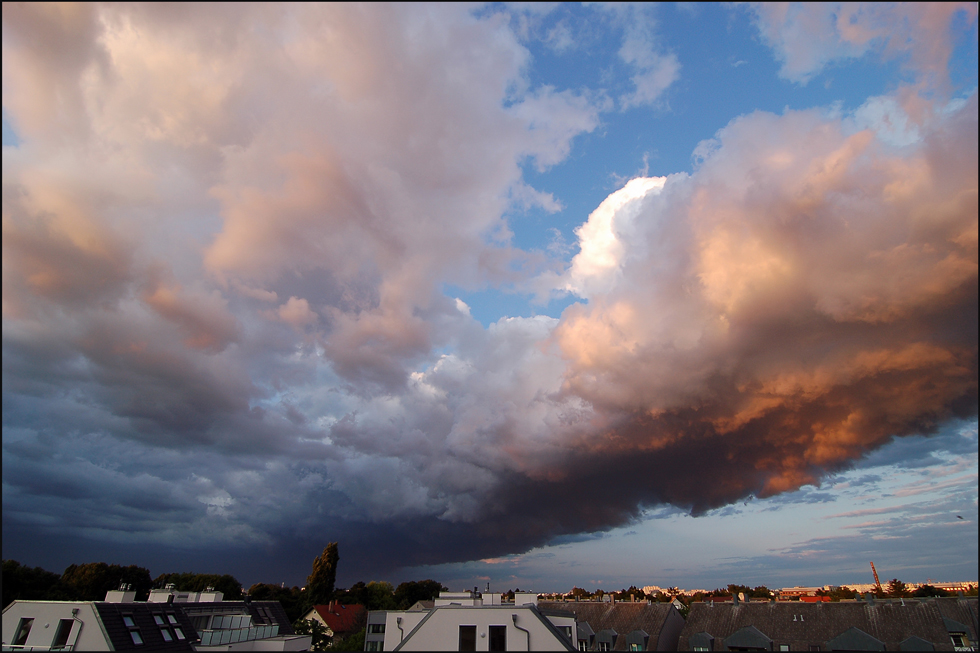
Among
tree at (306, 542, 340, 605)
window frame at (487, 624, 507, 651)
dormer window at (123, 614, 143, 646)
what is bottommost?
tree at (306, 542, 340, 605)

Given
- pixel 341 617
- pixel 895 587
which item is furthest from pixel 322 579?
pixel 895 587

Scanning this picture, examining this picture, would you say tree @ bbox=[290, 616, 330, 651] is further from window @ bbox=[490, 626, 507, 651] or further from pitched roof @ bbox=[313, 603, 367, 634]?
window @ bbox=[490, 626, 507, 651]

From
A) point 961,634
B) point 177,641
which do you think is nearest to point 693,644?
point 961,634

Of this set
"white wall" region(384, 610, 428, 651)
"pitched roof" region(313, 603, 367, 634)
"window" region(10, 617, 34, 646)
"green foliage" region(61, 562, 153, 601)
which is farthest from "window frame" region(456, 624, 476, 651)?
"green foliage" region(61, 562, 153, 601)

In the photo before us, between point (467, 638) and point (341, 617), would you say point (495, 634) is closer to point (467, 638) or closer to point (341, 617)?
point (467, 638)

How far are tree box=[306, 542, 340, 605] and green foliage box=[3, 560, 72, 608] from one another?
4228cm

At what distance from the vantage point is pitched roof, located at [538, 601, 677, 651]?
71125 mm

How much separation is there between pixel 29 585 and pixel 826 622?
13307 centimetres

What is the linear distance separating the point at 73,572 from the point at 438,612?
120196 mm

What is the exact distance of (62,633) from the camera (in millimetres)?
37219

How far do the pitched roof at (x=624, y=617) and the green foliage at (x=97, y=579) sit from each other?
301ft

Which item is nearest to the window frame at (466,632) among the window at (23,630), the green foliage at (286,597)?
the window at (23,630)

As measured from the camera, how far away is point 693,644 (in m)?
67.1

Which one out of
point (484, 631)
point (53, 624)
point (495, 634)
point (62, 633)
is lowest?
point (62, 633)
